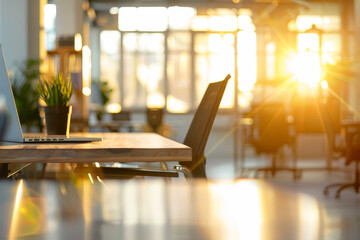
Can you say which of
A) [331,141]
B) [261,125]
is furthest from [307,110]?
[331,141]

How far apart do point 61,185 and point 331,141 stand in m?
3.48

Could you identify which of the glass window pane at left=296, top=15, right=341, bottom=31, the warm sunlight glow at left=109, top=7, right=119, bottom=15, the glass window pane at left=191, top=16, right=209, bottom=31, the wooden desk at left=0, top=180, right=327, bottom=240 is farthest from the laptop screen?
the glass window pane at left=296, top=15, right=341, bottom=31

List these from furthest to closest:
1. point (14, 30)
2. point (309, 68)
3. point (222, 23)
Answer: point (222, 23), point (309, 68), point (14, 30)

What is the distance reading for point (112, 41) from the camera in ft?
36.8

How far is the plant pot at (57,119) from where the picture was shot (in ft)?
6.11

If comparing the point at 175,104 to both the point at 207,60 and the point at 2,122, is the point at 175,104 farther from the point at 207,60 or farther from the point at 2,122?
the point at 2,122

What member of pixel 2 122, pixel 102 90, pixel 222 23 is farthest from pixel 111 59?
pixel 2 122

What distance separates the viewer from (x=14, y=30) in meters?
5.95

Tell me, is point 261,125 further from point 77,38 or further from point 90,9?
point 90,9

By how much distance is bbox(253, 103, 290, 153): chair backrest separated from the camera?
6.22 metres

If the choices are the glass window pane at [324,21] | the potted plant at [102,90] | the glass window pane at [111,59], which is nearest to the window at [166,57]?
the glass window pane at [111,59]

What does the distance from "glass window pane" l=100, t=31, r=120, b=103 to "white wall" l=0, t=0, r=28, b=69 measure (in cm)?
518

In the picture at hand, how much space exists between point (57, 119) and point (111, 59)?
9560mm

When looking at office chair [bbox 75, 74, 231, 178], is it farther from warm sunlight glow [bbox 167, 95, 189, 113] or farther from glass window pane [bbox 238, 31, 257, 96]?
glass window pane [bbox 238, 31, 257, 96]
